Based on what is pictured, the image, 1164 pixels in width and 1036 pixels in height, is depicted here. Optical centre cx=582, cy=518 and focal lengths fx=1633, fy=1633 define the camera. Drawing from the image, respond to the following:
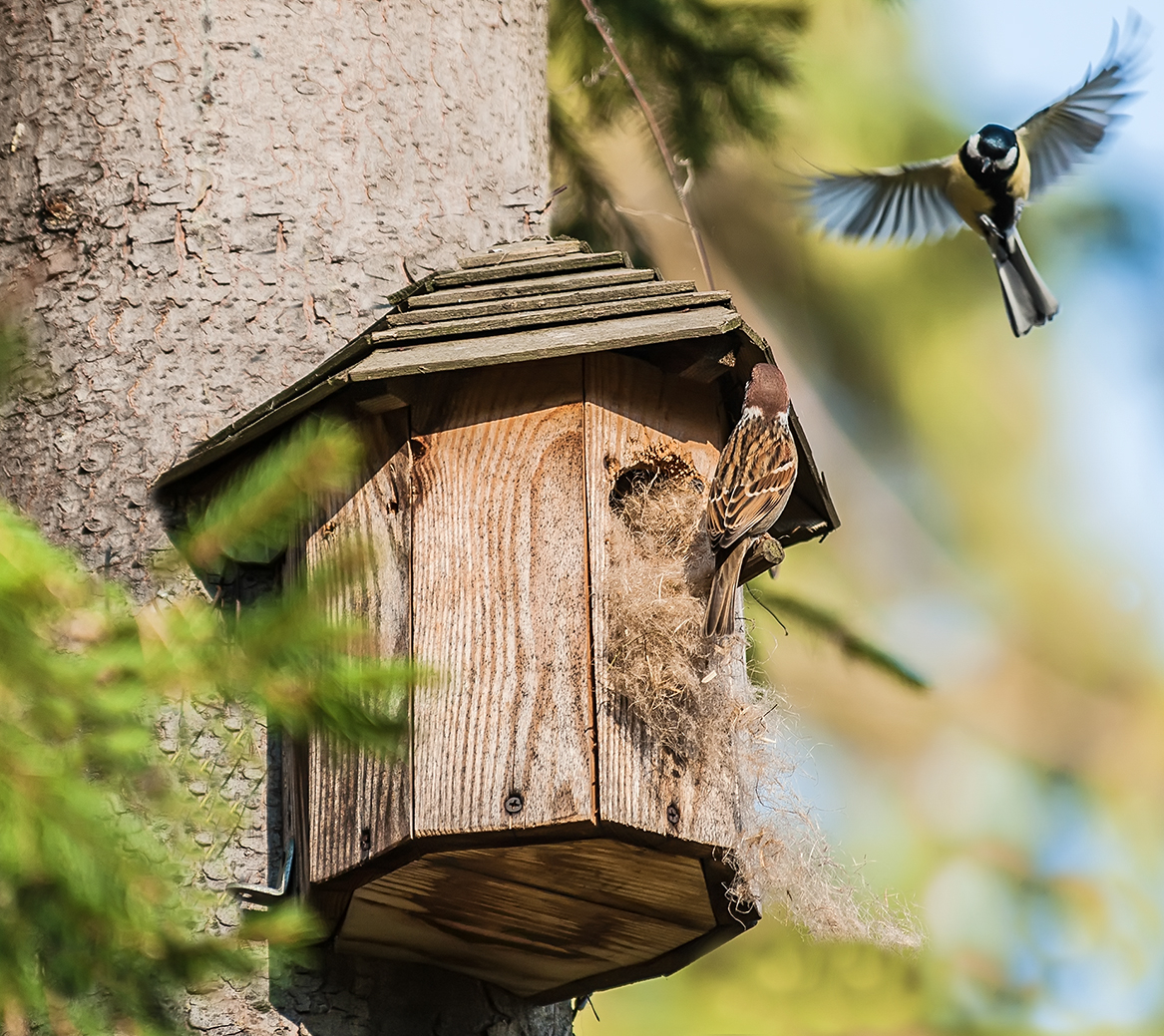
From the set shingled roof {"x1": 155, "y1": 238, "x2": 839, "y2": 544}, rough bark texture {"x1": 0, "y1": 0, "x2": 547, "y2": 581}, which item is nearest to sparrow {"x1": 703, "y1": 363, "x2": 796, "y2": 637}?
shingled roof {"x1": 155, "y1": 238, "x2": 839, "y2": 544}

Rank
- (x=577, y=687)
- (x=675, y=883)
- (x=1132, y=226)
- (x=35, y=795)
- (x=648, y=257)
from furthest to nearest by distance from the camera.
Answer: (x=1132, y=226), (x=648, y=257), (x=675, y=883), (x=577, y=687), (x=35, y=795)

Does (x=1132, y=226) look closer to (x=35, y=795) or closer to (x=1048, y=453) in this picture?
(x=1048, y=453)

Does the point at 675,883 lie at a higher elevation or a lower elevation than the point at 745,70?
lower

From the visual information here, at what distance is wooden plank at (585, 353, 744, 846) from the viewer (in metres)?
2.71

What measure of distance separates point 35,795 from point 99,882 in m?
0.10

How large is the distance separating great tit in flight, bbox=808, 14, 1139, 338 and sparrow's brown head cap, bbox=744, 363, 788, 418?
245 cm

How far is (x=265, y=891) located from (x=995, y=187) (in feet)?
12.1

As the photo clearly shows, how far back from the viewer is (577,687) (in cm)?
274

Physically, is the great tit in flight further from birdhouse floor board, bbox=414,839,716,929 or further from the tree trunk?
birdhouse floor board, bbox=414,839,716,929

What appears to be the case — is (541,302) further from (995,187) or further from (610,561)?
(995,187)

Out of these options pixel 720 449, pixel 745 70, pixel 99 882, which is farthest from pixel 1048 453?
pixel 99 882

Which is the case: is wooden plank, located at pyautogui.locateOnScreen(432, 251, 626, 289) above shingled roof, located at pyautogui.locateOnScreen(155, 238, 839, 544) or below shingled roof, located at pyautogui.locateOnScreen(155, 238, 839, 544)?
above

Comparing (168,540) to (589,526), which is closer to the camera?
(589,526)

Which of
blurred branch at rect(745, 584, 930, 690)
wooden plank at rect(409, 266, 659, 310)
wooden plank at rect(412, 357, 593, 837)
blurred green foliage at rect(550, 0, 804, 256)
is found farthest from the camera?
blurred green foliage at rect(550, 0, 804, 256)
